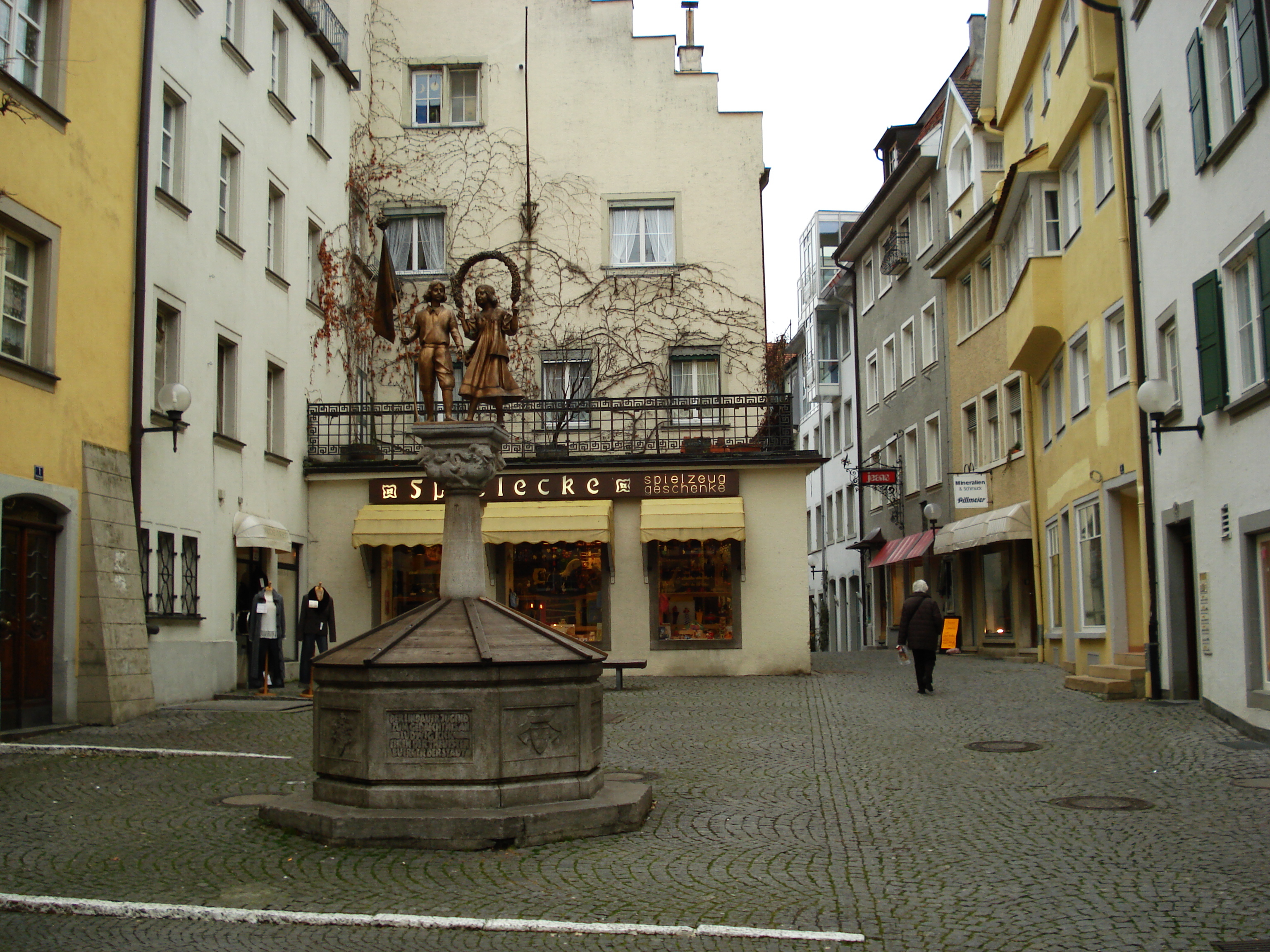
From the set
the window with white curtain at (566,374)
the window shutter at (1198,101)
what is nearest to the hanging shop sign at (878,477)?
the window with white curtain at (566,374)

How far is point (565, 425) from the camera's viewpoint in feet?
84.8

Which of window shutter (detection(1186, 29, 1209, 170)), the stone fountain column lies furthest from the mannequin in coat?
window shutter (detection(1186, 29, 1209, 170))

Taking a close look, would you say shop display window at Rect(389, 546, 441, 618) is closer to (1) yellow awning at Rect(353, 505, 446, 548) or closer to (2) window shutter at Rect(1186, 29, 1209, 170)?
(1) yellow awning at Rect(353, 505, 446, 548)

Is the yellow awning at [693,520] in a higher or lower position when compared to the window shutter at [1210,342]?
lower

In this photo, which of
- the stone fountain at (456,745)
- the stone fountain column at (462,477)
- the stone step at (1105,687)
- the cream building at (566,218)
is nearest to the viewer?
the stone fountain at (456,745)

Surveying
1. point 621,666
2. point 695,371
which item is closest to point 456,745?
point 621,666

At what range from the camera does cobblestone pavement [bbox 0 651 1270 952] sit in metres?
6.32

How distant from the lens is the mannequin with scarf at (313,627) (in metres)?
19.2

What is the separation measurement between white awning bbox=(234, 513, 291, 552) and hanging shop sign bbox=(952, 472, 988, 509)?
14197 mm

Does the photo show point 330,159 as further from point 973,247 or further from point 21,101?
point 973,247

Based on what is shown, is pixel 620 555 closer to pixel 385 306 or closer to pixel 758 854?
pixel 385 306

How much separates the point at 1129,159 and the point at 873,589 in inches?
1008

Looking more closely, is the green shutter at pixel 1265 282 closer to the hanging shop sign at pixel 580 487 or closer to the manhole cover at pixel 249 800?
the manhole cover at pixel 249 800

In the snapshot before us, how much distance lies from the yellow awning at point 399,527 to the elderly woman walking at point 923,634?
8.21 meters
